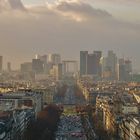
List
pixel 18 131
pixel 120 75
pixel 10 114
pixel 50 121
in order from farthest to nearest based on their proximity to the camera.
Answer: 1. pixel 120 75
2. pixel 50 121
3. pixel 10 114
4. pixel 18 131

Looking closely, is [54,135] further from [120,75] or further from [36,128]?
[120,75]

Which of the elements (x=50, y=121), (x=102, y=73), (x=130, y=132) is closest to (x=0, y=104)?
(x=50, y=121)

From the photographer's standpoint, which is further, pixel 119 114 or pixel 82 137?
pixel 119 114

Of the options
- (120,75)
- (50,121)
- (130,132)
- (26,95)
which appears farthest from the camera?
(120,75)

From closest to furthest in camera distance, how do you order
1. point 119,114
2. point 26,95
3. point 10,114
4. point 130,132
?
1. point 130,132
2. point 10,114
3. point 119,114
4. point 26,95

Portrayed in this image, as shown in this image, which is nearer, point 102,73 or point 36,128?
point 36,128

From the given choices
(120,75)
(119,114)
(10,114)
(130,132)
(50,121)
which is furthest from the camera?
(120,75)

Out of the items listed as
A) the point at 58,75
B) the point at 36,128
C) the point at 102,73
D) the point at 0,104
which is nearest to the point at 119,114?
the point at 36,128

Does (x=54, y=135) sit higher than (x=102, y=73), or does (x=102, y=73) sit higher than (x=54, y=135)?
(x=102, y=73)

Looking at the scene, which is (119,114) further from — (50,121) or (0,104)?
(0,104)
